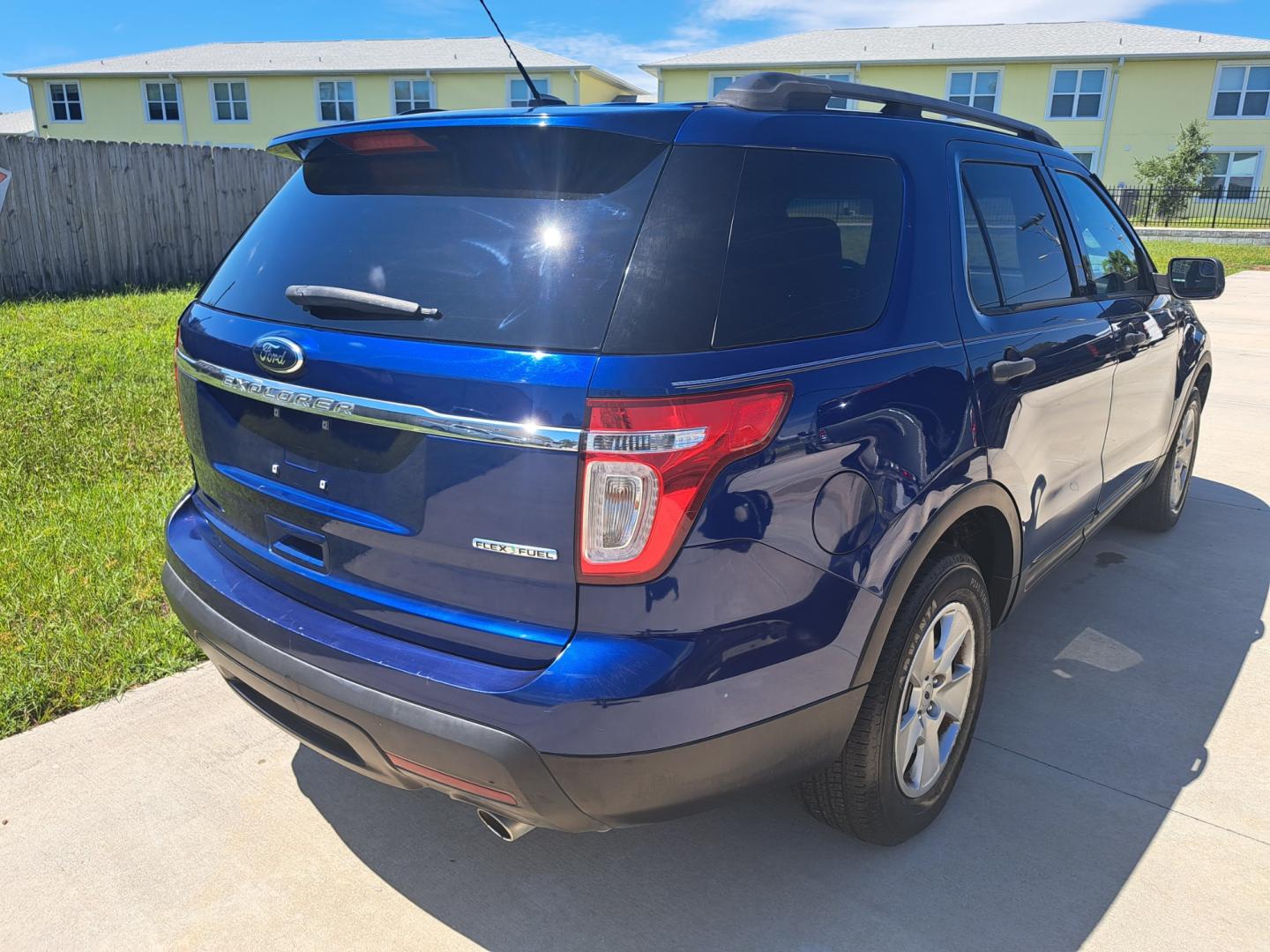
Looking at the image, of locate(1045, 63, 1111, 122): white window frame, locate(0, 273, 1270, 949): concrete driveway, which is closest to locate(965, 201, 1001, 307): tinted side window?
locate(0, 273, 1270, 949): concrete driveway

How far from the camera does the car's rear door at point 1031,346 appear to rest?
2.69m

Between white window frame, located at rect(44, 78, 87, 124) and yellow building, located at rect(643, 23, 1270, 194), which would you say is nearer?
yellow building, located at rect(643, 23, 1270, 194)

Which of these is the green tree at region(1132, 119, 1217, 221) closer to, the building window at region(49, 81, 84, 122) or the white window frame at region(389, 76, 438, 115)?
the white window frame at region(389, 76, 438, 115)

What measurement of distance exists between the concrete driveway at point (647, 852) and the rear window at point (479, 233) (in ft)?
4.62

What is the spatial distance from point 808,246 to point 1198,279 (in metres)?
3.12

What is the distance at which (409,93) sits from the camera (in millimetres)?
38156

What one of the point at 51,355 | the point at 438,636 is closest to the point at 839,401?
the point at 438,636

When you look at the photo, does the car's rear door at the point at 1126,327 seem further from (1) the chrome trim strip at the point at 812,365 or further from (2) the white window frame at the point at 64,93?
(2) the white window frame at the point at 64,93

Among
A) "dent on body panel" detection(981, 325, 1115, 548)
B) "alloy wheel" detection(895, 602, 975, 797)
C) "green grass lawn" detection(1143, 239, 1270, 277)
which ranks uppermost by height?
"dent on body panel" detection(981, 325, 1115, 548)

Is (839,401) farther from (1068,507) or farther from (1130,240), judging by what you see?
(1130,240)

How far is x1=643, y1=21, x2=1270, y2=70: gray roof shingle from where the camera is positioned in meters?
32.9

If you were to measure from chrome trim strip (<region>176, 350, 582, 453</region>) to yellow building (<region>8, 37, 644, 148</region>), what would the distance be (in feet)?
120

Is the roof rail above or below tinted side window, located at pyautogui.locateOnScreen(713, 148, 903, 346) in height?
above

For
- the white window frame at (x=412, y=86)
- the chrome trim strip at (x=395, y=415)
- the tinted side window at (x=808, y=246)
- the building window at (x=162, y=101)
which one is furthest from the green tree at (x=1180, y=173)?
the building window at (x=162, y=101)
